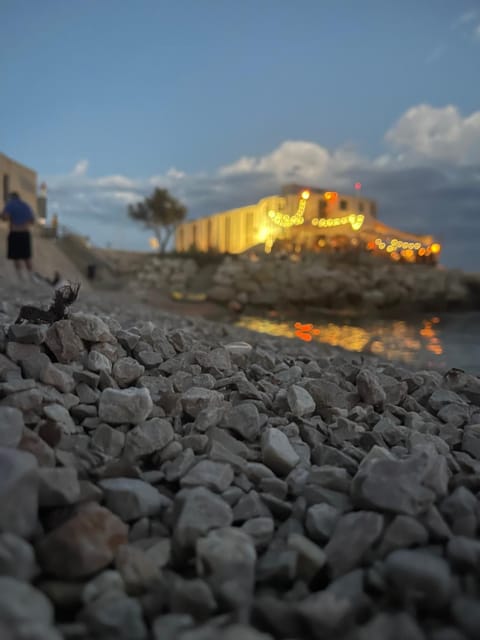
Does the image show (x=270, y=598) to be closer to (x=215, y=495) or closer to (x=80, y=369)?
(x=215, y=495)

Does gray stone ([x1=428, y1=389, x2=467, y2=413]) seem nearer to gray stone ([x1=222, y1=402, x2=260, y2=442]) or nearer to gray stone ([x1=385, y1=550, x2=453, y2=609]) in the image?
gray stone ([x1=222, y1=402, x2=260, y2=442])

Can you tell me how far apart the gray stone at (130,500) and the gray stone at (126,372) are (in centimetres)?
65

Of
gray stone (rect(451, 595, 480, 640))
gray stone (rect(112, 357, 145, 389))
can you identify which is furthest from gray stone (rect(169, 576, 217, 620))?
gray stone (rect(112, 357, 145, 389))

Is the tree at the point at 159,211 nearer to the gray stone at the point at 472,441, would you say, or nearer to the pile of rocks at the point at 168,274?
the pile of rocks at the point at 168,274

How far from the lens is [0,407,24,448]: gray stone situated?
4.25ft

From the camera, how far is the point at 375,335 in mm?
10625

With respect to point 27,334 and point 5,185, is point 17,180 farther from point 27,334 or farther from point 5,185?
point 27,334

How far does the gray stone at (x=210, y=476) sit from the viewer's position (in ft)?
4.47

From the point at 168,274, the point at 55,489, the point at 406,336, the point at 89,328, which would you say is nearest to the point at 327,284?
the point at 406,336

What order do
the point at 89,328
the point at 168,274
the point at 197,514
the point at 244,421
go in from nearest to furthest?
the point at 197,514, the point at 244,421, the point at 89,328, the point at 168,274

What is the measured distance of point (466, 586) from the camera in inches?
39.9

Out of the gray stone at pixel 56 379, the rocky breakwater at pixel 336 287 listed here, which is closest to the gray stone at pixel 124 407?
the gray stone at pixel 56 379

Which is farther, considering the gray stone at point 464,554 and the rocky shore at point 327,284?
the rocky shore at point 327,284

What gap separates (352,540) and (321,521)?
0.40 feet
